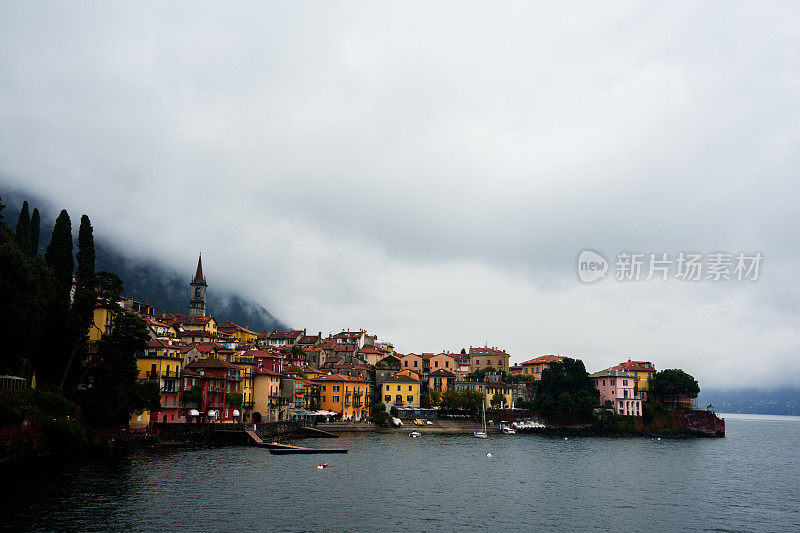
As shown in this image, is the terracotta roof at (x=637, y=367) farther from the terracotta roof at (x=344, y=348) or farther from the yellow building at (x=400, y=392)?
the terracotta roof at (x=344, y=348)

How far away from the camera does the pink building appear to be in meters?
139

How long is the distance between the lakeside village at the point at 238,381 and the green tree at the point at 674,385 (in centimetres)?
29

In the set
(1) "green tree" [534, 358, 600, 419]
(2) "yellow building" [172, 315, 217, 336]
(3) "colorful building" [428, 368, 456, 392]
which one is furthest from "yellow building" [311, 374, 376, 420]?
(1) "green tree" [534, 358, 600, 419]

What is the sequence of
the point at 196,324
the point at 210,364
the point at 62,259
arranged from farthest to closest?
the point at 196,324 < the point at 210,364 < the point at 62,259

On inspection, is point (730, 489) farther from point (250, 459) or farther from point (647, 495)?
point (250, 459)

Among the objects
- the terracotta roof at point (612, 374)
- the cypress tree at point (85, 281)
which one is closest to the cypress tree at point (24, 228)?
the cypress tree at point (85, 281)

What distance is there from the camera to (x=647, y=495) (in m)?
55.4

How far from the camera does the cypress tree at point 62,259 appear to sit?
7394cm

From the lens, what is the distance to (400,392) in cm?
14075

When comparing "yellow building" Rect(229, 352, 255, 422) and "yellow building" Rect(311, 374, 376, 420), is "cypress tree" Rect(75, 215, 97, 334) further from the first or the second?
"yellow building" Rect(311, 374, 376, 420)

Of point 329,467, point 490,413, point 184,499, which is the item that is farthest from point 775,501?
point 490,413

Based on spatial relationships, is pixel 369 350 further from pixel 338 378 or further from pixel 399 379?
pixel 338 378

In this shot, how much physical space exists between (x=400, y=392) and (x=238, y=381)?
51.3m

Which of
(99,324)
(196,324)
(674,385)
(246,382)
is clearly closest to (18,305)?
(99,324)
